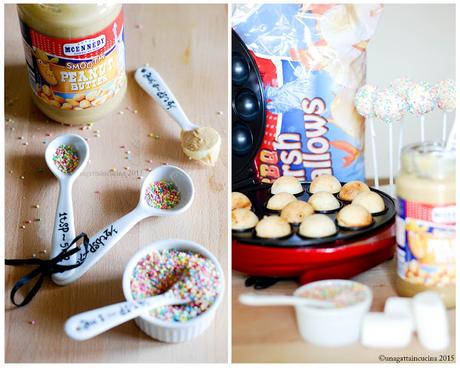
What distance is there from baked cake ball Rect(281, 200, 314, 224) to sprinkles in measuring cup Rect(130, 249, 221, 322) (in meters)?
0.14

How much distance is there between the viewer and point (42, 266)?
1151 mm

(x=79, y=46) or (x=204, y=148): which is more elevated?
(x=79, y=46)

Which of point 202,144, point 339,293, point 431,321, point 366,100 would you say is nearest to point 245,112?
point 202,144

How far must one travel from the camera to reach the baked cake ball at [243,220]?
3.64 feet

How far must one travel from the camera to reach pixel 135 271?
1091mm

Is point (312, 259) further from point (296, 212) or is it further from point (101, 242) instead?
point (101, 242)

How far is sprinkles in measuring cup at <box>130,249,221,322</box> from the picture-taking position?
105cm

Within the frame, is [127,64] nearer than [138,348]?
No

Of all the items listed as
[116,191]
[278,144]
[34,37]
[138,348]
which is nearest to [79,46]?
[34,37]

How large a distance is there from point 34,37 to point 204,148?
14.7 inches

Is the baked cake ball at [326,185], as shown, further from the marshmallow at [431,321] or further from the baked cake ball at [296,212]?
the marshmallow at [431,321]

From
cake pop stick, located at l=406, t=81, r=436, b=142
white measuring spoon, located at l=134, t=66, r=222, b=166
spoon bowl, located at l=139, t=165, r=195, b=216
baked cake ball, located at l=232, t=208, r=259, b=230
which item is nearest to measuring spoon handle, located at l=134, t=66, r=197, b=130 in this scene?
white measuring spoon, located at l=134, t=66, r=222, b=166

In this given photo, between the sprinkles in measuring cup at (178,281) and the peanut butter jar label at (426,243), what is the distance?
28 cm

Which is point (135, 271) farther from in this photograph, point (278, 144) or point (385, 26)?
point (385, 26)
